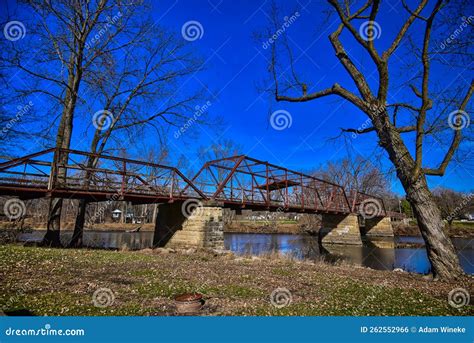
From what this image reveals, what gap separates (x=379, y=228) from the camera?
45000 mm

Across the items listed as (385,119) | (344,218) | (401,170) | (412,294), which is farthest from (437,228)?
(344,218)

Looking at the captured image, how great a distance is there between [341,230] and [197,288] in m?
34.7

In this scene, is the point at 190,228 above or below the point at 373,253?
above

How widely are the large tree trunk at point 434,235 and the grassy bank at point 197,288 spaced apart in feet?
1.68

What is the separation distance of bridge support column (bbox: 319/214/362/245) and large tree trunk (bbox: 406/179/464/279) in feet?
95.3

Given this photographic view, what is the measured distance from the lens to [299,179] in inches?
1154

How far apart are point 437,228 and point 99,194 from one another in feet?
42.7

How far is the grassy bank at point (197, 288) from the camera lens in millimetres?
5176

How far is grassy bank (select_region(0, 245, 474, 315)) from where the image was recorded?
204 inches
